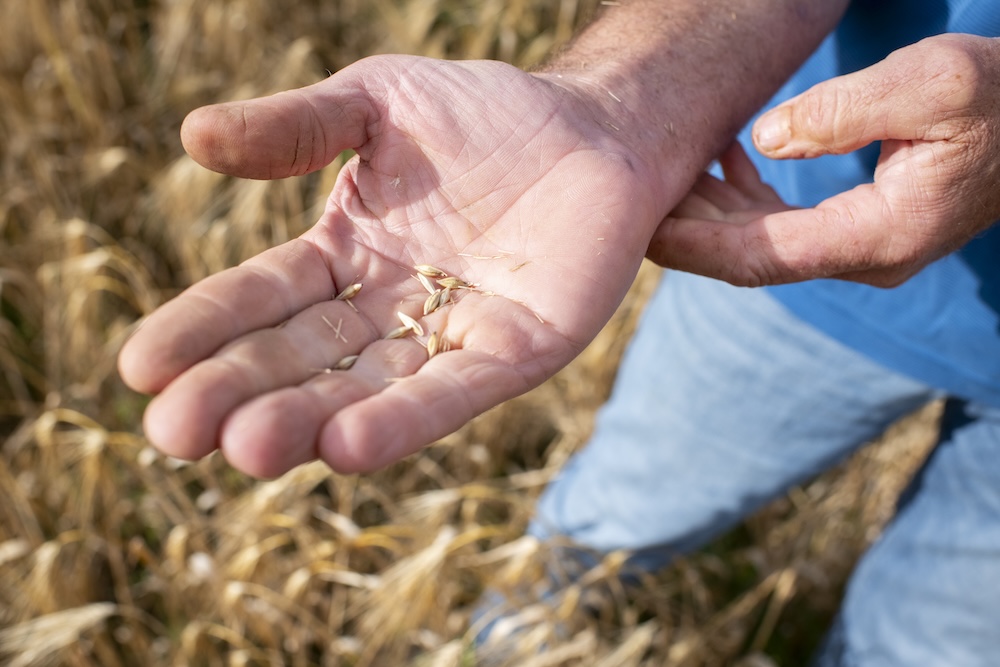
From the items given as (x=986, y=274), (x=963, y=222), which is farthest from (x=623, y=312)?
(x=963, y=222)

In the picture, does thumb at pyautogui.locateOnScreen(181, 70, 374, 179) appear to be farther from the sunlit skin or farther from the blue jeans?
the blue jeans

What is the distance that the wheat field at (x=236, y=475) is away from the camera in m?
2.20

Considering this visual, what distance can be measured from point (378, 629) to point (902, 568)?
134 cm

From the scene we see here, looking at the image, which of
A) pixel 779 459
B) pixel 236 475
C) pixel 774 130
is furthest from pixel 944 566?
pixel 236 475

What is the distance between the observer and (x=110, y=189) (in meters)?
3.45

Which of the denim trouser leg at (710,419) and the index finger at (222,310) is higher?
the index finger at (222,310)

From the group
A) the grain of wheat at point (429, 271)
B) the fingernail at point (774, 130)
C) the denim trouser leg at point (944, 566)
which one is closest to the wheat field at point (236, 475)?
the denim trouser leg at point (944, 566)

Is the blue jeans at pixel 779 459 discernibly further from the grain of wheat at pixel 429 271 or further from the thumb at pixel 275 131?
the thumb at pixel 275 131

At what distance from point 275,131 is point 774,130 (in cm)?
81

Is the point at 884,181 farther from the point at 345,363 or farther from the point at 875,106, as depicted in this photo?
the point at 345,363

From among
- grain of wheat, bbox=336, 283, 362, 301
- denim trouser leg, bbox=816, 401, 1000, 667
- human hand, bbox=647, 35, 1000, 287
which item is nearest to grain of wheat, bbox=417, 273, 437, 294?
grain of wheat, bbox=336, 283, 362, 301

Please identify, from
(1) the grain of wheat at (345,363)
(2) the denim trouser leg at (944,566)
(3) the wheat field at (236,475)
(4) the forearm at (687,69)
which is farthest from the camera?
(3) the wheat field at (236,475)

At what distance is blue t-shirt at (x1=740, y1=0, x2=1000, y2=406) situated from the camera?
1630 millimetres

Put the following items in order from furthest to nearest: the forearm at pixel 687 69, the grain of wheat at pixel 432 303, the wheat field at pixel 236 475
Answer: the wheat field at pixel 236 475
the forearm at pixel 687 69
the grain of wheat at pixel 432 303
